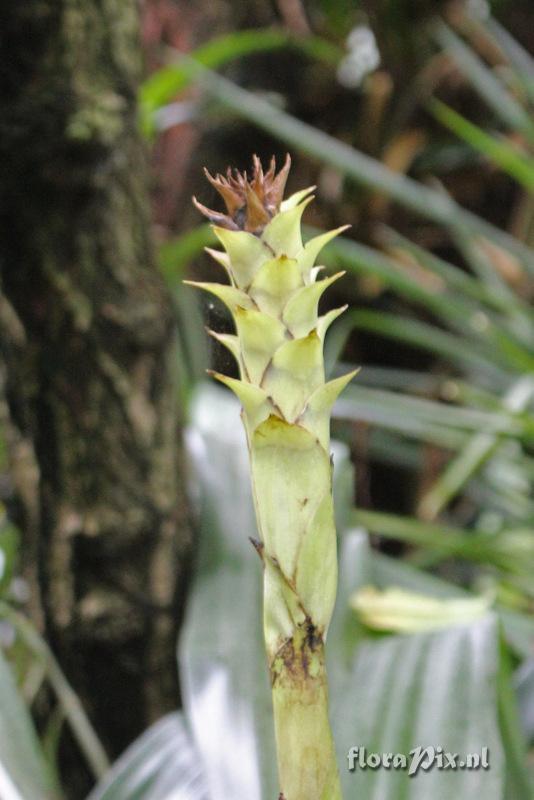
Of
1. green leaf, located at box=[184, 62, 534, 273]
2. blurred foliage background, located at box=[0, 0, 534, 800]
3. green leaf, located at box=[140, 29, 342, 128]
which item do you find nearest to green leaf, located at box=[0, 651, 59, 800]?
blurred foliage background, located at box=[0, 0, 534, 800]

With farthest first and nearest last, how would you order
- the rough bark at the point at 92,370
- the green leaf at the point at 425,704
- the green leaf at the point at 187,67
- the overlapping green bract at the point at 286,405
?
the green leaf at the point at 187,67, the rough bark at the point at 92,370, the green leaf at the point at 425,704, the overlapping green bract at the point at 286,405

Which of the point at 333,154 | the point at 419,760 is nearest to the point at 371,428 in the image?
the point at 333,154

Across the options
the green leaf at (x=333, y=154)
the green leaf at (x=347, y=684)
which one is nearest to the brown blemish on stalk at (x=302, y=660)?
the green leaf at (x=347, y=684)

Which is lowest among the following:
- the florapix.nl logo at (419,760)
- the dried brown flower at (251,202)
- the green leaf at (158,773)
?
the florapix.nl logo at (419,760)

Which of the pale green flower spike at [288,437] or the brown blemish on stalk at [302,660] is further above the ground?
the pale green flower spike at [288,437]

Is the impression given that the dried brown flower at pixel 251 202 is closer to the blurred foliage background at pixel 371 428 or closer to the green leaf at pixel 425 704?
the blurred foliage background at pixel 371 428

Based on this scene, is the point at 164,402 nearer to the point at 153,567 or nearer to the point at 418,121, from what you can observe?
the point at 153,567

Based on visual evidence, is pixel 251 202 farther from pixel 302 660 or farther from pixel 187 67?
pixel 187 67
